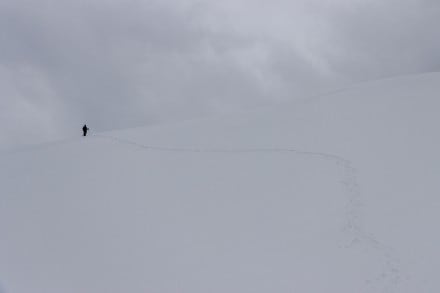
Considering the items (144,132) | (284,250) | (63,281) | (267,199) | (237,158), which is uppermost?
(144,132)

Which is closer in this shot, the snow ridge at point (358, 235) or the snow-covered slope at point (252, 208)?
the snow ridge at point (358, 235)

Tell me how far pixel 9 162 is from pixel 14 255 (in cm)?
1058

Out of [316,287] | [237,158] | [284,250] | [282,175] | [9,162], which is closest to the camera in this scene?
[316,287]

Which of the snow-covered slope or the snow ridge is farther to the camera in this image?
the snow-covered slope

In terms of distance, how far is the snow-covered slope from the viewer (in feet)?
30.0

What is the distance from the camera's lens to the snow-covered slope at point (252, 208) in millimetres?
9133

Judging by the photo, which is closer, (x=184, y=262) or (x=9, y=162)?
(x=184, y=262)

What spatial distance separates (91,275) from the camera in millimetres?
10164

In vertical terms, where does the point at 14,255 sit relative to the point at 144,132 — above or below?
below

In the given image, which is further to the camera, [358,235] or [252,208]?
[252,208]

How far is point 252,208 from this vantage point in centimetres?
1193

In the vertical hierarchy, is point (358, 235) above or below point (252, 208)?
below

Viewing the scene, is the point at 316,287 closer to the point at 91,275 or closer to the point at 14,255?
the point at 91,275

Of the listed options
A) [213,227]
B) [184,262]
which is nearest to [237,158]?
[213,227]
